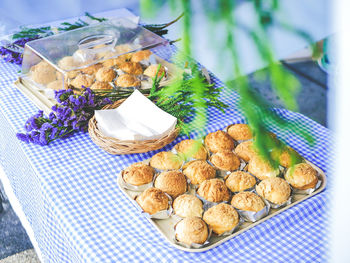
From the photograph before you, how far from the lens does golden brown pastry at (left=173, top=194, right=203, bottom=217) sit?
116 centimetres

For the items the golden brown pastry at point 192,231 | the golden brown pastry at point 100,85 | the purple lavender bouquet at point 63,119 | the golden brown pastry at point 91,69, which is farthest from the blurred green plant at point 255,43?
the golden brown pastry at point 91,69

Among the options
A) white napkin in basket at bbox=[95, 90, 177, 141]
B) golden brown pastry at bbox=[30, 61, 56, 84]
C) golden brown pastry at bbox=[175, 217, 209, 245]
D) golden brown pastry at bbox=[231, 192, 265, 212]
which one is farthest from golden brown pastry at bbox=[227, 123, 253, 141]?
golden brown pastry at bbox=[30, 61, 56, 84]

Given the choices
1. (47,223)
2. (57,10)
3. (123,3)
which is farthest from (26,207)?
(123,3)

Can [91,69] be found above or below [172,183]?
above

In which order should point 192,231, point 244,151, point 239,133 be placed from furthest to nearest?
point 239,133 → point 244,151 → point 192,231

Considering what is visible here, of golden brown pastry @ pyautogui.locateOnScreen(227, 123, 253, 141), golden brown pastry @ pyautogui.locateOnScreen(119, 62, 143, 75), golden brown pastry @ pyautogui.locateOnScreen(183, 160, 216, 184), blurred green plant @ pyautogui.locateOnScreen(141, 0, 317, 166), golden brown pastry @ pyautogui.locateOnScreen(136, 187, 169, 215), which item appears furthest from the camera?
golden brown pastry @ pyautogui.locateOnScreen(119, 62, 143, 75)

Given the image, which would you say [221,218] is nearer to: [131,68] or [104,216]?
[104,216]

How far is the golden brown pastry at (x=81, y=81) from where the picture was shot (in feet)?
5.74

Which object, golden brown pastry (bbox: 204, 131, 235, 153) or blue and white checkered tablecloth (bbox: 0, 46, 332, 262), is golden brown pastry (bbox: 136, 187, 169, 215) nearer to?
blue and white checkered tablecloth (bbox: 0, 46, 332, 262)

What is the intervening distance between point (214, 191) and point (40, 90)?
3.36ft

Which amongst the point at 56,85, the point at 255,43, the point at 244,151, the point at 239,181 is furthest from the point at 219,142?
the point at 255,43

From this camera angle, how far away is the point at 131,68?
73.0 inches

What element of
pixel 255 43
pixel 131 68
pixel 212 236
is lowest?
pixel 212 236

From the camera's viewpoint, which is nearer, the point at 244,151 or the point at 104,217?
the point at 104,217
